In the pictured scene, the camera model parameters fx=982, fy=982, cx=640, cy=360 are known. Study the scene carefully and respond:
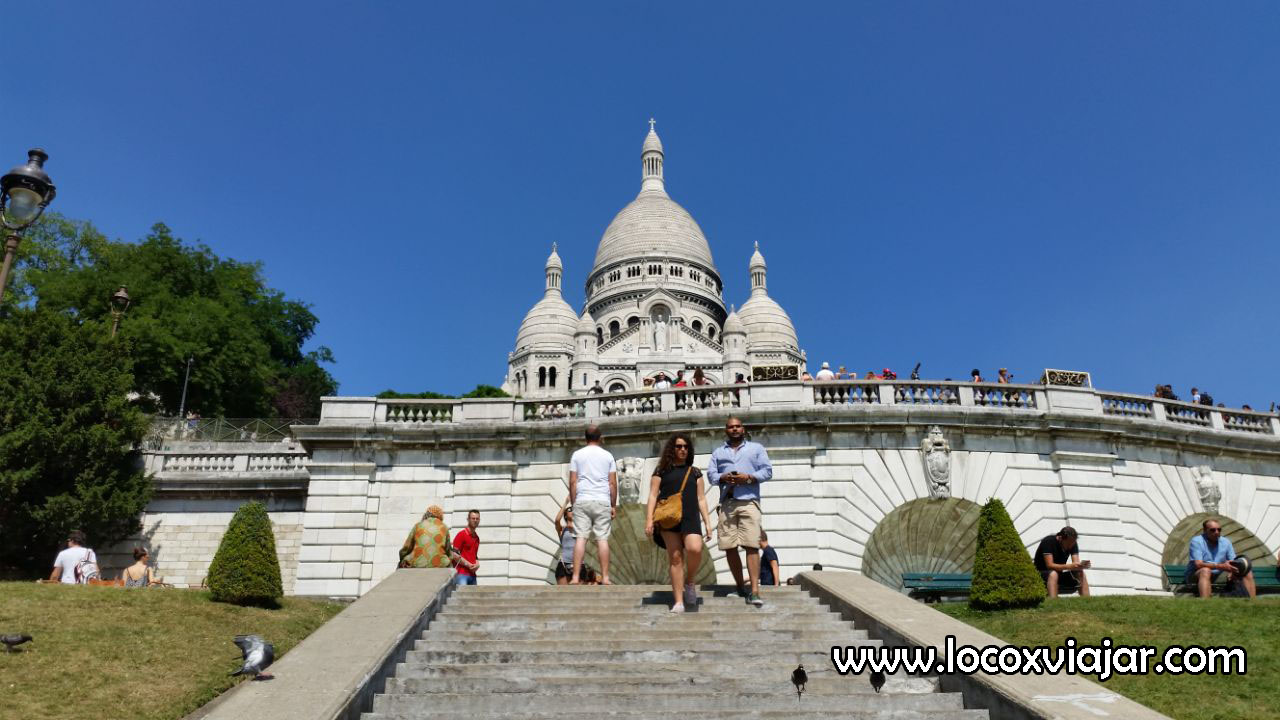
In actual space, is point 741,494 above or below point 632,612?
above

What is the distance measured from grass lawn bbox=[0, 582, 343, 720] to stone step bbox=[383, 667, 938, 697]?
2.37 m

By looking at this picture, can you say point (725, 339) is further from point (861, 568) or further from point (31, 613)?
point (31, 613)

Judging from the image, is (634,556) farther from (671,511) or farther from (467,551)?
(671,511)

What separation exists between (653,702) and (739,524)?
3.30m

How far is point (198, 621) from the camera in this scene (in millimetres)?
13070

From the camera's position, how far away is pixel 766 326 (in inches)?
4193

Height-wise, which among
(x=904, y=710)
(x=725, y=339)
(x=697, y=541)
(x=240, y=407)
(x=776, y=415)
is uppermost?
(x=725, y=339)

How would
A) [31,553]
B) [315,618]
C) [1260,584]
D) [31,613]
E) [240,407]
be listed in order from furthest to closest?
[240,407] < [31,553] < [1260,584] < [315,618] < [31,613]

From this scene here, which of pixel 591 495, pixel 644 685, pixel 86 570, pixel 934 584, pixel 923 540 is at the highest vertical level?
pixel 923 540

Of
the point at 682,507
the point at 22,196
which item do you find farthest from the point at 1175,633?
the point at 22,196

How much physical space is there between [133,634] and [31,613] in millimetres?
1750

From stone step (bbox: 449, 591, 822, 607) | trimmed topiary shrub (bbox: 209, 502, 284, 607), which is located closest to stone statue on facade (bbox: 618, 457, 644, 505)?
trimmed topiary shrub (bbox: 209, 502, 284, 607)

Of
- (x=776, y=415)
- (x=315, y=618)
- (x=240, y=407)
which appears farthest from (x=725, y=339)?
(x=315, y=618)

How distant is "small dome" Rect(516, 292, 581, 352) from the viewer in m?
106
